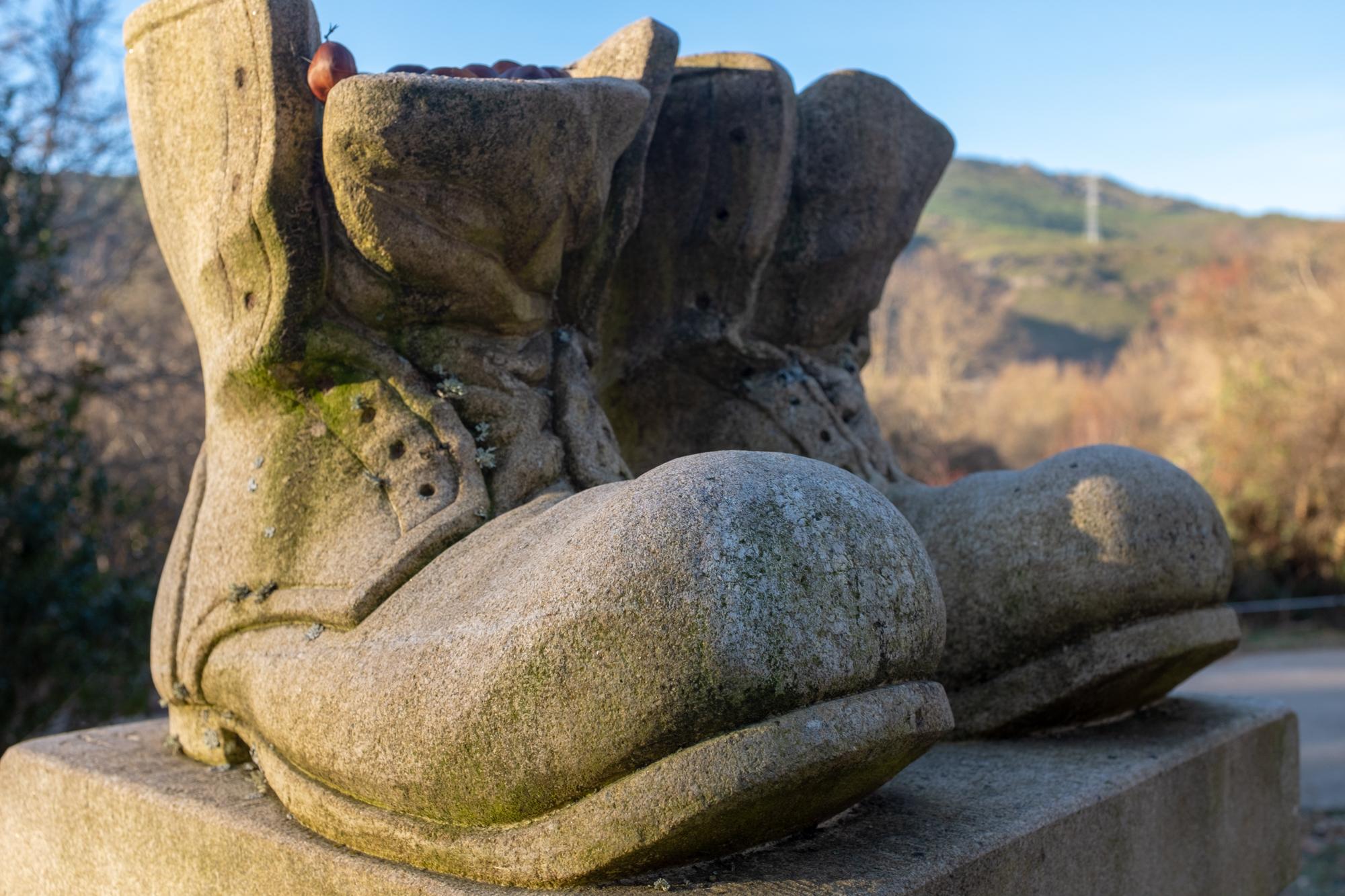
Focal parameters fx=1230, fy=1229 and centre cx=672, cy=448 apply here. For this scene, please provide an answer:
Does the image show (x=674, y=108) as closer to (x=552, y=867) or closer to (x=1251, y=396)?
(x=552, y=867)

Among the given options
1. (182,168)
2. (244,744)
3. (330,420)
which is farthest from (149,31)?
(244,744)

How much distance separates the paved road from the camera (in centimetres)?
566

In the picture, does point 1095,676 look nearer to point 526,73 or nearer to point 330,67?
point 526,73

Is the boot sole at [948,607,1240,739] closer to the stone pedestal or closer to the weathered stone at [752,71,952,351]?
the stone pedestal

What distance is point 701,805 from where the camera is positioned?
1.54 m

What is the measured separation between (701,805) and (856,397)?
1.86m

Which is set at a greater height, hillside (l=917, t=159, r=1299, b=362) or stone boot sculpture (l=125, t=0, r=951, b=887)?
hillside (l=917, t=159, r=1299, b=362)

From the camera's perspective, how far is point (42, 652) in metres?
5.10

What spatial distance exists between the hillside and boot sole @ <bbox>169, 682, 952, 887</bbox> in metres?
28.0

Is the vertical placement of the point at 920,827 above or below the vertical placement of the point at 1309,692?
above

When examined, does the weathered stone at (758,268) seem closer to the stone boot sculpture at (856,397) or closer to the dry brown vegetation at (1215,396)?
the stone boot sculpture at (856,397)

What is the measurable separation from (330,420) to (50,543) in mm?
3374

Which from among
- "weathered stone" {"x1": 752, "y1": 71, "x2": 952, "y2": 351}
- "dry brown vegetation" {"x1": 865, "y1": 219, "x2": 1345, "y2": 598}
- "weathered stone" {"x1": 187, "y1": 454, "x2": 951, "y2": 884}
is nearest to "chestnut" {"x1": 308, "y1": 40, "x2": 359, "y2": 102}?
"weathered stone" {"x1": 187, "y1": 454, "x2": 951, "y2": 884}

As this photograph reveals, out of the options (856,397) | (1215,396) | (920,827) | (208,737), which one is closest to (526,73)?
(856,397)
